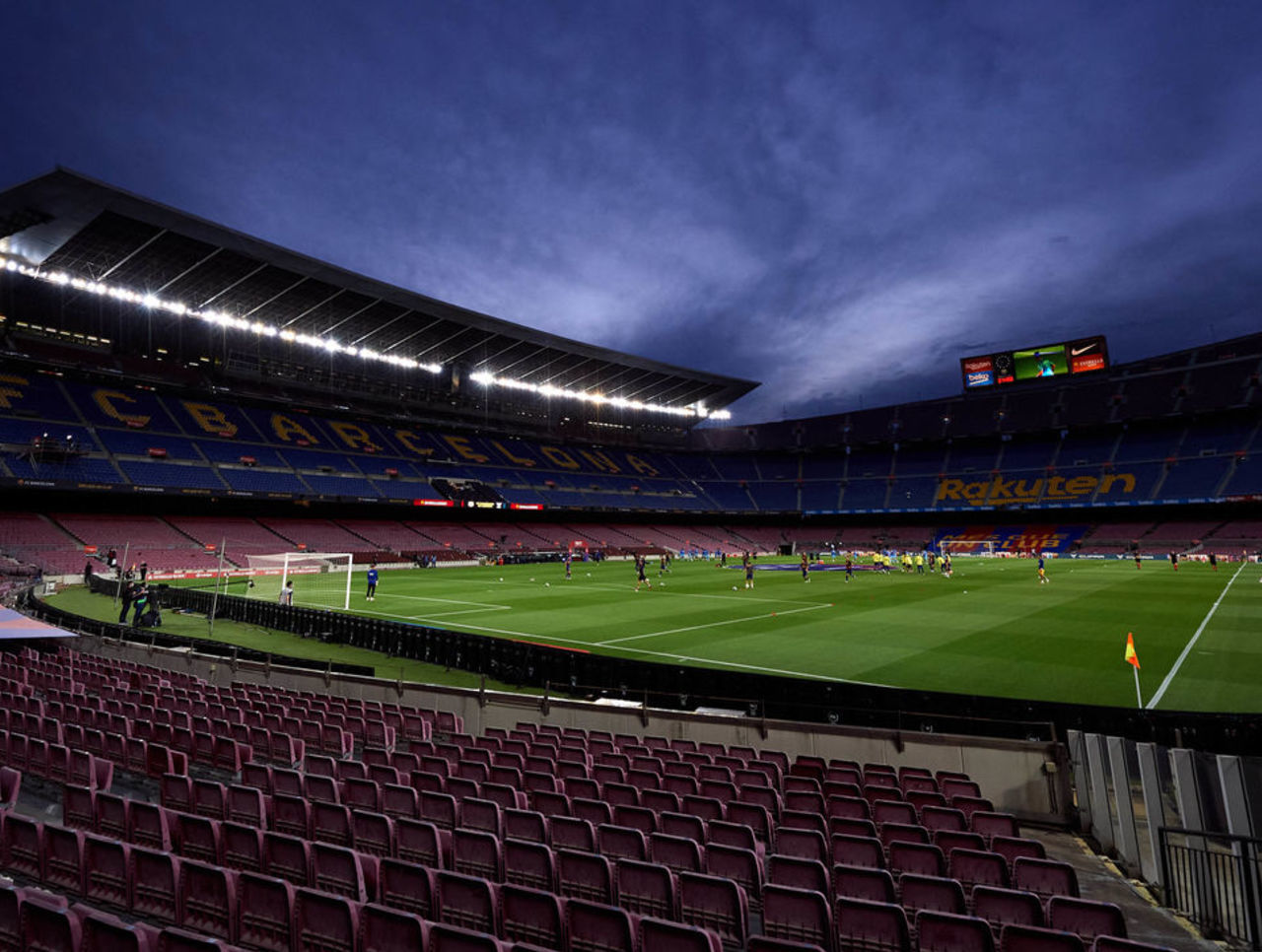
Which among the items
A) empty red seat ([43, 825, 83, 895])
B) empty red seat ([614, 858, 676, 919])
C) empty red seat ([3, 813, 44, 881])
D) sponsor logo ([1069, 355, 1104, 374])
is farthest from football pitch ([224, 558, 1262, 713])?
sponsor logo ([1069, 355, 1104, 374])

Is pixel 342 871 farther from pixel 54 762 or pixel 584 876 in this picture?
pixel 54 762

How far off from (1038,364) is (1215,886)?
270 ft

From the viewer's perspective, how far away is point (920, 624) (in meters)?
23.5

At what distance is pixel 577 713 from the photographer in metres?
12.6

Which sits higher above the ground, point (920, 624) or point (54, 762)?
point (920, 624)

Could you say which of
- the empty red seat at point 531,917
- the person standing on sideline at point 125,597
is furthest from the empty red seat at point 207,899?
the person standing on sideline at point 125,597

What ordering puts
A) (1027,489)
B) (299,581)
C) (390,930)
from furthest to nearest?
(1027,489) < (299,581) < (390,930)

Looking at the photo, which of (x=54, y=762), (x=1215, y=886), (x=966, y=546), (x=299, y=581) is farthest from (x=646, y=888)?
(x=966, y=546)

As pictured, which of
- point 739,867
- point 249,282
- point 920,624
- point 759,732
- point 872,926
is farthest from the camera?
point 249,282

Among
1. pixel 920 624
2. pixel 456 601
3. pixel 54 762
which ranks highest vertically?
pixel 456 601

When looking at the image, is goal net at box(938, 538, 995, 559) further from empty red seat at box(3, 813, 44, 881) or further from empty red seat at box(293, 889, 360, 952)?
empty red seat at box(3, 813, 44, 881)

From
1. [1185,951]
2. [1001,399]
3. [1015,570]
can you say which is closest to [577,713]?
[1185,951]

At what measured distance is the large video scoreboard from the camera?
236 ft

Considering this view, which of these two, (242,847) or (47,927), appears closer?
(47,927)
